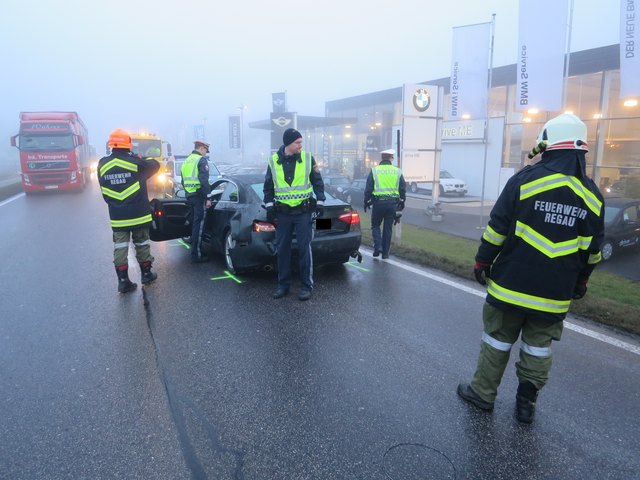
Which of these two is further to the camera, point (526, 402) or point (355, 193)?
point (355, 193)

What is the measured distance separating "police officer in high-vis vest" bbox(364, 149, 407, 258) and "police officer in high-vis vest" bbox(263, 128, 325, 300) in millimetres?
2145

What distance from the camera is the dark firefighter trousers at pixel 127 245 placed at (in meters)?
5.59

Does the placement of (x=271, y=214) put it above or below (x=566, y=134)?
below

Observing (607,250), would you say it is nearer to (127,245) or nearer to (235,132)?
(127,245)

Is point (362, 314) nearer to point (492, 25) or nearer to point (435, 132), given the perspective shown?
point (435, 132)

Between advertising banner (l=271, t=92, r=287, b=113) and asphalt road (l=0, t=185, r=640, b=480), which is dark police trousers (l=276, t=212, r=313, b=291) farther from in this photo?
advertising banner (l=271, t=92, r=287, b=113)

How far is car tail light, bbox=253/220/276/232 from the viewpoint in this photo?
18.4ft

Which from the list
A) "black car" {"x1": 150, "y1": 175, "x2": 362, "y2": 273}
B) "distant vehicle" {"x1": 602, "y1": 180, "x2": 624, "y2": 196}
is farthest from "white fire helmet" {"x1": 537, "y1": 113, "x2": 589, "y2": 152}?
"distant vehicle" {"x1": 602, "y1": 180, "x2": 624, "y2": 196}

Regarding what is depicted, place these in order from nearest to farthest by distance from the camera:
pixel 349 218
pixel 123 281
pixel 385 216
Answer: pixel 123 281 → pixel 349 218 → pixel 385 216

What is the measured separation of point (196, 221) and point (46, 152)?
1591 centimetres

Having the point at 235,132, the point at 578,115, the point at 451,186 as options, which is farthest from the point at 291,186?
the point at 235,132

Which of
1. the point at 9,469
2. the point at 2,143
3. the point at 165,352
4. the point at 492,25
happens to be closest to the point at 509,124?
the point at 492,25

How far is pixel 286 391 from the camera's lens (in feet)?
10.8

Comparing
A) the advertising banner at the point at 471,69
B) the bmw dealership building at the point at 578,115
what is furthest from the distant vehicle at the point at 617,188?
the advertising banner at the point at 471,69
